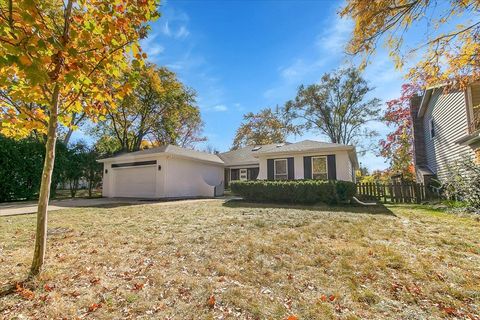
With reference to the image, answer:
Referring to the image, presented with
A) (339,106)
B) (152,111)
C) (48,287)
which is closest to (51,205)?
(48,287)

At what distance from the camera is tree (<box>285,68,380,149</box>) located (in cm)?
2697

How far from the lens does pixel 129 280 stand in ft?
10.3

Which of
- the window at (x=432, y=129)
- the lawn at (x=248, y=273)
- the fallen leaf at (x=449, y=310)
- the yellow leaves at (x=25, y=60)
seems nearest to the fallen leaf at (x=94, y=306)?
the lawn at (x=248, y=273)

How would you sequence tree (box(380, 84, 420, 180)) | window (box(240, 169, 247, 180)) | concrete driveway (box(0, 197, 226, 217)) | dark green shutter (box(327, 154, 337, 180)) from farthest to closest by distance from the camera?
window (box(240, 169, 247, 180)) < tree (box(380, 84, 420, 180)) < dark green shutter (box(327, 154, 337, 180)) < concrete driveway (box(0, 197, 226, 217))

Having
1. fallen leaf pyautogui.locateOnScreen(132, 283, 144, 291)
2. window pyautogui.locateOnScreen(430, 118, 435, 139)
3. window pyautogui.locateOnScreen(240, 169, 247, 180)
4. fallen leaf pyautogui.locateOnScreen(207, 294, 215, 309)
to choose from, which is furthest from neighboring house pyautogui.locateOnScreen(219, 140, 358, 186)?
fallen leaf pyautogui.locateOnScreen(132, 283, 144, 291)

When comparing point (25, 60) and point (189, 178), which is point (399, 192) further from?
point (25, 60)

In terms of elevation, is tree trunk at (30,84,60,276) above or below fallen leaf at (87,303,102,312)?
above

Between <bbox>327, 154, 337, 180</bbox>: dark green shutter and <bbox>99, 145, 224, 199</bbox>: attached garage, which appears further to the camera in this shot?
<bbox>99, 145, 224, 199</bbox>: attached garage

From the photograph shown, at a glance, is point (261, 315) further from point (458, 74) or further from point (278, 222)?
point (458, 74)

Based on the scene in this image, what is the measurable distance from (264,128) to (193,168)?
18062 millimetres

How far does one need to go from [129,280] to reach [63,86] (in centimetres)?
270

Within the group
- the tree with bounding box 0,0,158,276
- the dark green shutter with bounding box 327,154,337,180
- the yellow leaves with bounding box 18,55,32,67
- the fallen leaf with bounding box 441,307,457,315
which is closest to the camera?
the yellow leaves with bounding box 18,55,32,67

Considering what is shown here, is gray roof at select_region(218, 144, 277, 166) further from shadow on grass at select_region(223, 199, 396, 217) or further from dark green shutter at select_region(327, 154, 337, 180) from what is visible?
shadow on grass at select_region(223, 199, 396, 217)

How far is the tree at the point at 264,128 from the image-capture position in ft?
103
